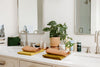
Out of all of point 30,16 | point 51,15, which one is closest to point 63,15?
point 51,15

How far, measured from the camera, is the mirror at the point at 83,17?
1299mm

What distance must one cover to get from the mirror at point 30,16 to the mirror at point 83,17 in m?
0.59

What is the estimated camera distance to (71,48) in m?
1.30

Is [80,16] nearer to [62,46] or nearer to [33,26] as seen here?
[62,46]

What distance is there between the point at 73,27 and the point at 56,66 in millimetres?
694

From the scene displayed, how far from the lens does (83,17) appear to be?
1341 mm

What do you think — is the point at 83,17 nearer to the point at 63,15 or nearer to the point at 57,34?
the point at 63,15

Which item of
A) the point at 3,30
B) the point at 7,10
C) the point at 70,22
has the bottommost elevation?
the point at 3,30

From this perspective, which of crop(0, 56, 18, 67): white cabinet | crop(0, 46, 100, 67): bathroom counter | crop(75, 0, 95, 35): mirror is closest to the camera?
crop(0, 46, 100, 67): bathroom counter

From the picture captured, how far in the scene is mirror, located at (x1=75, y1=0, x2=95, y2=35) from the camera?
51.1 inches

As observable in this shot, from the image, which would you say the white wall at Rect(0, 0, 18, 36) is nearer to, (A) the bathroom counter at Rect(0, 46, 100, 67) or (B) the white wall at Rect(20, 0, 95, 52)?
(B) the white wall at Rect(20, 0, 95, 52)

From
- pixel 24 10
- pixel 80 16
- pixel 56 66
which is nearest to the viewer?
pixel 56 66

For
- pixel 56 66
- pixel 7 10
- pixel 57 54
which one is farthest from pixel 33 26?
pixel 56 66

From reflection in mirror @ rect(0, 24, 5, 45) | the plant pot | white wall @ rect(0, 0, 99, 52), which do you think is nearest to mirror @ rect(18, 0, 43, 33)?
white wall @ rect(0, 0, 99, 52)
